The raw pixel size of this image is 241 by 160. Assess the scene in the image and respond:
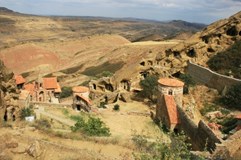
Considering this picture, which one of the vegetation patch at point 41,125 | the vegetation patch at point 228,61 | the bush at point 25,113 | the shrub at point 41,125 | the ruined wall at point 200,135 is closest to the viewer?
the vegetation patch at point 41,125

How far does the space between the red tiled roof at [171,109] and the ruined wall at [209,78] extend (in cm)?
776

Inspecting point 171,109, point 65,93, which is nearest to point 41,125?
point 171,109

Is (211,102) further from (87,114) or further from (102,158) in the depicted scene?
(102,158)

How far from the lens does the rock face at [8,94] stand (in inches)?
1139

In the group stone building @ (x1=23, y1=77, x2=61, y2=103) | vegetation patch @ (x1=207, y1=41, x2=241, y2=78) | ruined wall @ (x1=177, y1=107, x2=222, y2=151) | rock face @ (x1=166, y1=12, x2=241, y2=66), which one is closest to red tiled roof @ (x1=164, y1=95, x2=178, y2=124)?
ruined wall @ (x1=177, y1=107, x2=222, y2=151)

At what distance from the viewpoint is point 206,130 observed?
2389 cm

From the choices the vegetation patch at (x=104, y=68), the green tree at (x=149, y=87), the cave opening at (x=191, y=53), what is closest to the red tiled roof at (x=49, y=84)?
the green tree at (x=149, y=87)

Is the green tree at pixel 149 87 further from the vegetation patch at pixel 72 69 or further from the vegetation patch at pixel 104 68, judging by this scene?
the vegetation patch at pixel 72 69

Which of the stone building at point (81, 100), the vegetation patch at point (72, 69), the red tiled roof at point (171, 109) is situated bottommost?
the vegetation patch at point (72, 69)

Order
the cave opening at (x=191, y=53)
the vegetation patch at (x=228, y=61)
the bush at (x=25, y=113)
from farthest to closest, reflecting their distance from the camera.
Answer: the cave opening at (x=191, y=53)
the vegetation patch at (x=228, y=61)
the bush at (x=25, y=113)

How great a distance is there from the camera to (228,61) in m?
46.0

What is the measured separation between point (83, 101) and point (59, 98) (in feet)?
33.3

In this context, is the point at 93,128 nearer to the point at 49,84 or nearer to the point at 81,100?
the point at 81,100

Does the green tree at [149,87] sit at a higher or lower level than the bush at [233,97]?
lower
